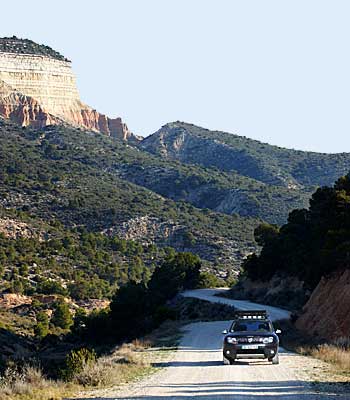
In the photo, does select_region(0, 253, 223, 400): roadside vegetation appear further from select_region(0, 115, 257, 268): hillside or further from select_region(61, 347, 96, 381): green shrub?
select_region(0, 115, 257, 268): hillside

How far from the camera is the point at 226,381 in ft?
66.3

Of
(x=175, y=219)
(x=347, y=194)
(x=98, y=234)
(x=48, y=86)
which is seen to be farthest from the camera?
(x=48, y=86)

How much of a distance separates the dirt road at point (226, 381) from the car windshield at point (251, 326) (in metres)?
0.95

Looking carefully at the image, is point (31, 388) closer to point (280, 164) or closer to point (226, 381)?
point (226, 381)

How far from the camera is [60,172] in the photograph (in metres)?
130

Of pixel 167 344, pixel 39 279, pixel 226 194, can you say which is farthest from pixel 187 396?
pixel 226 194

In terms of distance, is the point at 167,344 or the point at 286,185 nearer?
the point at 167,344

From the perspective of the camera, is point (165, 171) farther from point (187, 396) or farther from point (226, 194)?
point (187, 396)

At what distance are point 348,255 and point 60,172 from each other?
9004cm

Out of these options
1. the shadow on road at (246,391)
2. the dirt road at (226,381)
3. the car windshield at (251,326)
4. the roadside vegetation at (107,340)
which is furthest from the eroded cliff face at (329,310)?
the shadow on road at (246,391)

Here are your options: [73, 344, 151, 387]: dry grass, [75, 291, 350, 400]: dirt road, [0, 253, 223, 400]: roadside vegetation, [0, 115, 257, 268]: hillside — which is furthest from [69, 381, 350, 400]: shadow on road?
[0, 115, 257, 268]: hillside

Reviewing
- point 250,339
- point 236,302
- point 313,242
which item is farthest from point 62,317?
point 250,339

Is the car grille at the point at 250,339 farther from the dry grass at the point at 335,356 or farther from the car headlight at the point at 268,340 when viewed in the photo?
the dry grass at the point at 335,356

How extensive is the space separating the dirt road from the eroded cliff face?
31.7 feet
